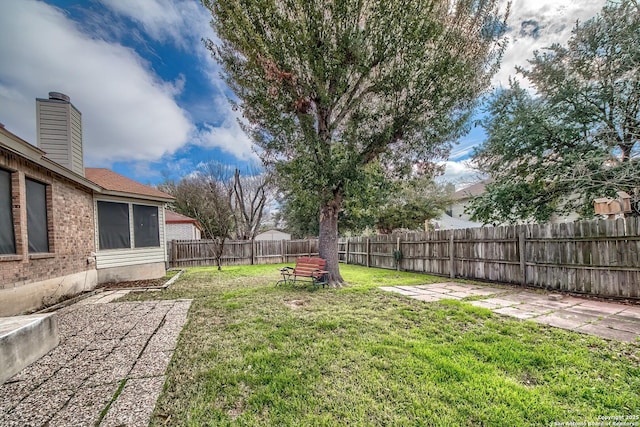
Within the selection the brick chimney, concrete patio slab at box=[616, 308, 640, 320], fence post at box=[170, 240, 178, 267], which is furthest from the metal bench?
fence post at box=[170, 240, 178, 267]

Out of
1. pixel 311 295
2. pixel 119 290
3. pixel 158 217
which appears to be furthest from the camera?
pixel 158 217

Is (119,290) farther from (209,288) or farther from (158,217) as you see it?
(158,217)

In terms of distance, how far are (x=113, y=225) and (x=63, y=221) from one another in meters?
2.19

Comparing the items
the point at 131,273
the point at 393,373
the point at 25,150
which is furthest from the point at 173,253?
the point at 393,373

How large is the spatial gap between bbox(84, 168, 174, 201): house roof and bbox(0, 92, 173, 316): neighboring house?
0.03 meters

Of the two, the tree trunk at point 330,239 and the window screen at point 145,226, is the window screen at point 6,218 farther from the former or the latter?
the tree trunk at point 330,239

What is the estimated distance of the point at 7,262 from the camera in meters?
4.54

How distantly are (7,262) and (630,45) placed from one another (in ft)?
46.8

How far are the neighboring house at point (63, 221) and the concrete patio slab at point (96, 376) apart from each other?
1458 millimetres

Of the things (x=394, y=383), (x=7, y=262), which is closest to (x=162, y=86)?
(x=7, y=262)

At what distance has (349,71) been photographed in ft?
23.2

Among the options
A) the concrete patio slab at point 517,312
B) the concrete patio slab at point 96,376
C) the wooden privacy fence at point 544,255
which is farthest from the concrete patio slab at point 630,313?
the concrete patio slab at point 96,376

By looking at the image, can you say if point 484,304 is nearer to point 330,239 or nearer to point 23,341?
point 330,239

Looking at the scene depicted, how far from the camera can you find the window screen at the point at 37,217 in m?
5.28
